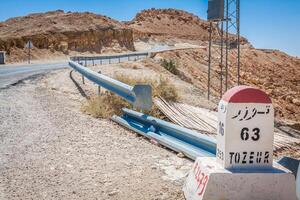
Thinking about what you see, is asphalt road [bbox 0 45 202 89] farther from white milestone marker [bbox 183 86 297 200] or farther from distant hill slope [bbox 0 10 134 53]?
distant hill slope [bbox 0 10 134 53]

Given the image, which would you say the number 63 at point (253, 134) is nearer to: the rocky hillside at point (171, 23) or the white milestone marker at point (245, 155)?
the white milestone marker at point (245, 155)

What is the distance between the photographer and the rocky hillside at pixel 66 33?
157ft

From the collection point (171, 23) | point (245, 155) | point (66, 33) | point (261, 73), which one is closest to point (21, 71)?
point (245, 155)

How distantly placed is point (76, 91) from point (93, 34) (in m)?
43.8

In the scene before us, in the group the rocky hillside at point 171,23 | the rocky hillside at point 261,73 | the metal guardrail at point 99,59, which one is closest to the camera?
the metal guardrail at point 99,59

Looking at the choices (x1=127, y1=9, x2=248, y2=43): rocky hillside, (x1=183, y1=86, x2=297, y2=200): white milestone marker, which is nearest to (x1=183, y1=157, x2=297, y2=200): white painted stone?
(x1=183, y1=86, x2=297, y2=200): white milestone marker

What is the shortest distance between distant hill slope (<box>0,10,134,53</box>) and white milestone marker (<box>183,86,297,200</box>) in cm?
4276

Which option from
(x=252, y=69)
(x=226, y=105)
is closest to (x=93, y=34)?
(x=252, y=69)

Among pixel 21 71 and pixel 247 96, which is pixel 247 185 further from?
pixel 21 71

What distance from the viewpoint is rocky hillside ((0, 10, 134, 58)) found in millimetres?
47763

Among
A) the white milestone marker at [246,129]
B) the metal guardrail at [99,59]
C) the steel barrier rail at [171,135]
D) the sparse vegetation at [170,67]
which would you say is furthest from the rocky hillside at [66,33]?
the white milestone marker at [246,129]

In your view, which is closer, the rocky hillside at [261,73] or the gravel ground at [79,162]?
the gravel ground at [79,162]

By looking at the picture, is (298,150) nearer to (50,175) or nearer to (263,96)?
(263,96)

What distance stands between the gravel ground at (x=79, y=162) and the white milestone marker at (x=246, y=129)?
0.90 meters
